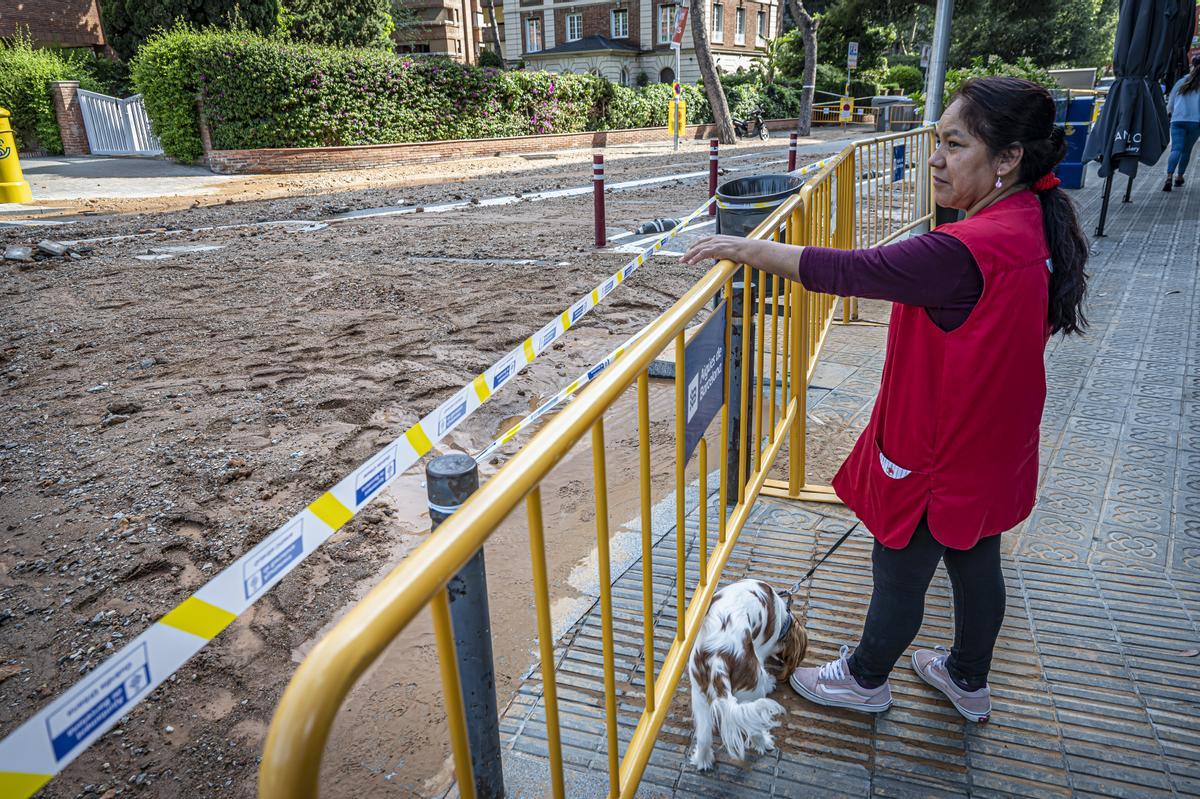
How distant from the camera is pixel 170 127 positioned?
20.0 metres

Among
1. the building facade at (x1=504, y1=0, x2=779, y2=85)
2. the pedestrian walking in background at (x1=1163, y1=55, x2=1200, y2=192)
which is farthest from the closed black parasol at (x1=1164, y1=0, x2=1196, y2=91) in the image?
the building facade at (x1=504, y1=0, x2=779, y2=85)

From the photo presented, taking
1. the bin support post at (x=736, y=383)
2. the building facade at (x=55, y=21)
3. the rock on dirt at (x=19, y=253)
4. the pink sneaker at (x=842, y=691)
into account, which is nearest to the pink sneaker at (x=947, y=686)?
the pink sneaker at (x=842, y=691)

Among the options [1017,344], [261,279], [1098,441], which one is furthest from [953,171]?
[261,279]

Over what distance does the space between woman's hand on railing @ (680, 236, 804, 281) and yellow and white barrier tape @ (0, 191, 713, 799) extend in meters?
1.03

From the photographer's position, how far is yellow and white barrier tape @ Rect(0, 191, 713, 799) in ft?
3.29

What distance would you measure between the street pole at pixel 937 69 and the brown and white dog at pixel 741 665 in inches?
258

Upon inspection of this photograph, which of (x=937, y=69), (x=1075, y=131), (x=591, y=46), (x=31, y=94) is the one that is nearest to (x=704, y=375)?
(x=937, y=69)

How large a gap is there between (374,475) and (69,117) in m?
28.1

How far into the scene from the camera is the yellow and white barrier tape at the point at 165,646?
1.00 meters

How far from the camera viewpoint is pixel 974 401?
196 centimetres

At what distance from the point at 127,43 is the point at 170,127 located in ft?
33.2

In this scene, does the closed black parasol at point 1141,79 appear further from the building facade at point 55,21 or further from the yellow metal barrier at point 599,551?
the building facade at point 55,21

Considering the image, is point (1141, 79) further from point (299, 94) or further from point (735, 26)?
point (735, 26)

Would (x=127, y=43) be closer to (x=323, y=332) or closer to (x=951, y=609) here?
(x=323, y=332)
